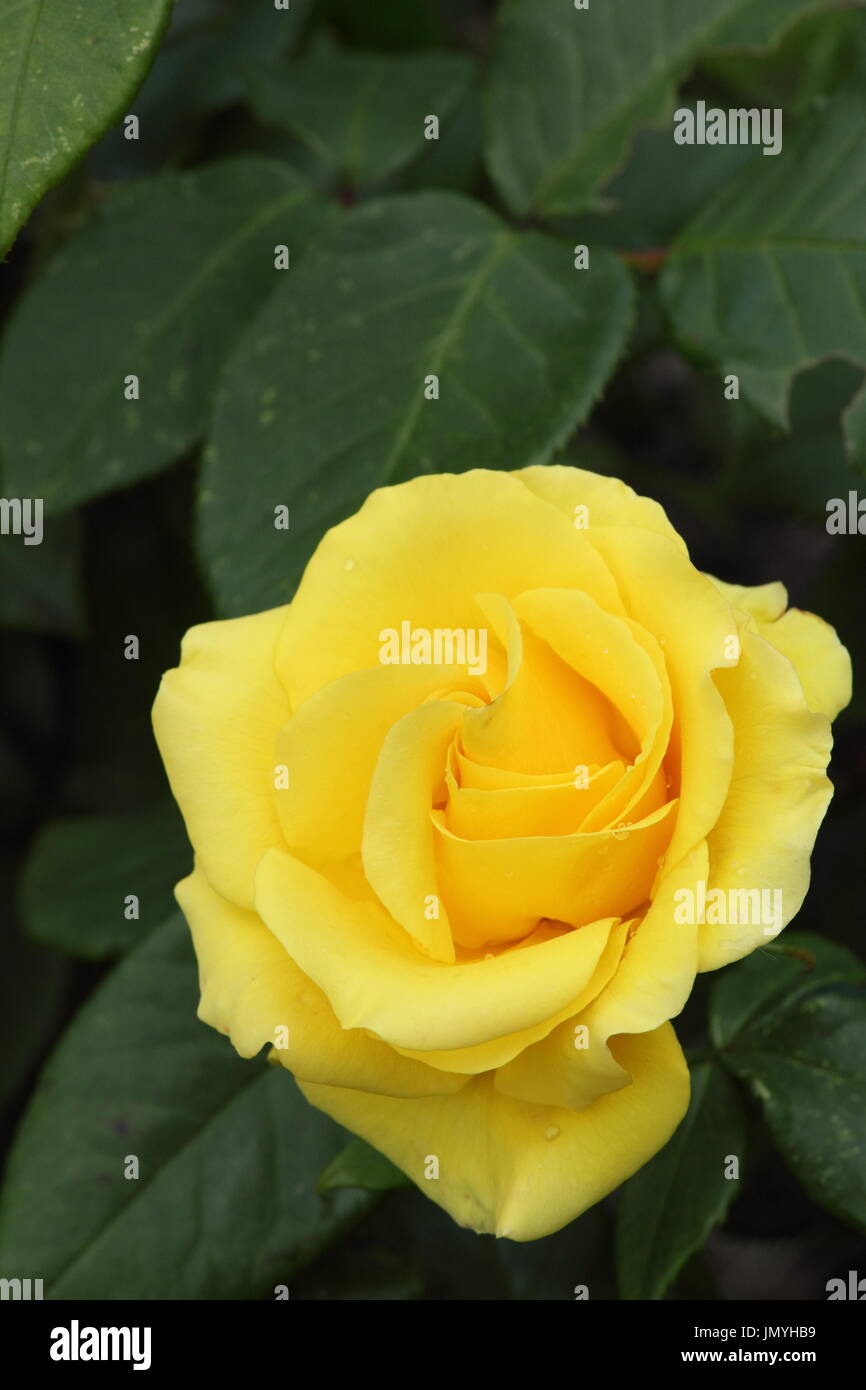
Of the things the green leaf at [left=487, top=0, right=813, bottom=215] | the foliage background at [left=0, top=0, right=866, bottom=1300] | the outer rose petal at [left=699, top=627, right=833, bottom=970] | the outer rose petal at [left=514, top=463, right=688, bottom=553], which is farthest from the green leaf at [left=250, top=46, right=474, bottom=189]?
the outer rose petal at [left=699, top=627, right=833, bottom=970]

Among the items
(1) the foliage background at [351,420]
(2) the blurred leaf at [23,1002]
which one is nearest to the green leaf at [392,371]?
(1) the foliage background at [351,420]

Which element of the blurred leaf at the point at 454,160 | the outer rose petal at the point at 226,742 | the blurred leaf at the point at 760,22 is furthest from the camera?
the blurred leaf at the point at 454,160

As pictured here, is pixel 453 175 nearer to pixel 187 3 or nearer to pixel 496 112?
pixel 496 112

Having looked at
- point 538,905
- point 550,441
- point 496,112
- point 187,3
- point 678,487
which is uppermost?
point 187,3

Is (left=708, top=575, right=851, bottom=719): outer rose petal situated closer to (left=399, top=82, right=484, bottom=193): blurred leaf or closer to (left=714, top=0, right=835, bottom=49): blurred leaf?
(left=714, top=0, right=835, bottom=49): blurred leaf

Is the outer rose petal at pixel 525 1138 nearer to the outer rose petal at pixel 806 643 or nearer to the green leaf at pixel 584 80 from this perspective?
the outer rose petal at pixel 806 643

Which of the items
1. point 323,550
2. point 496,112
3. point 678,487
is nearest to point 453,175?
point 496,112
